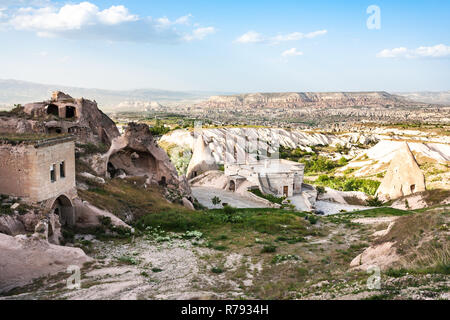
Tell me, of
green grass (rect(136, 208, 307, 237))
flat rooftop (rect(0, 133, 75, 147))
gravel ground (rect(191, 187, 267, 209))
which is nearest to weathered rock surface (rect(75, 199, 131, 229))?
green grass (rect(136, 208, 307, 237))

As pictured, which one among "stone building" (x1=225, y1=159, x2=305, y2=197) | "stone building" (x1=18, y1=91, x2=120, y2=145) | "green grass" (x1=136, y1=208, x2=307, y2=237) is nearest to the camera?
"green grass" (x1=136, y1=208, x2=307, y2=237)

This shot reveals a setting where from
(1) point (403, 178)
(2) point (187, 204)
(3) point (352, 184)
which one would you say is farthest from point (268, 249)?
(3) point (352, 184)

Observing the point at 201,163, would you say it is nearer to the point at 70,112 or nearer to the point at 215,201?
the point at 215,201

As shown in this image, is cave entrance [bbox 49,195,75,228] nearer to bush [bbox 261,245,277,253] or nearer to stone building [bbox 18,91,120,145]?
bush [bbox 261,245,277,253]

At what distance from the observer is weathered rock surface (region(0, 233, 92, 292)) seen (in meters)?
10.7

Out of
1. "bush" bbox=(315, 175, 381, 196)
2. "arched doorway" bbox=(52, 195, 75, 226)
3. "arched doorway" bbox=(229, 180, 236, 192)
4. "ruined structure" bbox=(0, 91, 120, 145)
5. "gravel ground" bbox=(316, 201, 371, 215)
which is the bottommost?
"bush" bbox=(315, 175, 381, 196)

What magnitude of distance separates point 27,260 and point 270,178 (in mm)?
27132

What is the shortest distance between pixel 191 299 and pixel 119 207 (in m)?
12.0

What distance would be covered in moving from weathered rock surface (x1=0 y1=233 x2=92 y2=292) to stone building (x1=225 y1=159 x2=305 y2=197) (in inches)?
967

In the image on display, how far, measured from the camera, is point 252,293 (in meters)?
10.3

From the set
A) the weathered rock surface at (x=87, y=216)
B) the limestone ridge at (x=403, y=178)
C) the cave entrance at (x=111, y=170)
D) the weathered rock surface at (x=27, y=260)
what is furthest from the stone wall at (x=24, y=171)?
the limestone ridge at (x=403, y=178)

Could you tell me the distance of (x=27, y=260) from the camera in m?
11.2
